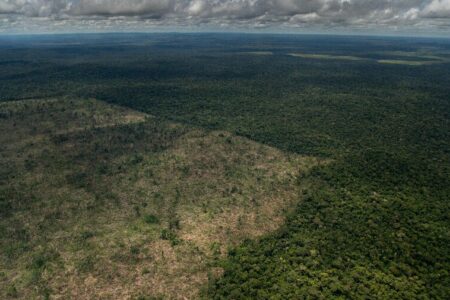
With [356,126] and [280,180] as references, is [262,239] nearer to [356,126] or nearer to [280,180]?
[280,180]

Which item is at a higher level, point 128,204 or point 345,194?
point 128,204

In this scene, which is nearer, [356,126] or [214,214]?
[214,214]

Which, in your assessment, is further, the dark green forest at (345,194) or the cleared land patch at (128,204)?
the cleared land patch at (128,204)

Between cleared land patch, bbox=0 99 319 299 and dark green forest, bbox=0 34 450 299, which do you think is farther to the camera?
cleared land patch, bbox=0 99 319 299

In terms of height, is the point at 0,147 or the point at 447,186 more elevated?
the point at 0,147

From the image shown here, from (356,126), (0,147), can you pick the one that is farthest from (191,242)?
(356,126)

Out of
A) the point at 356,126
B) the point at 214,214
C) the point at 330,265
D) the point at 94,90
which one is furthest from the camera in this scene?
the point at 94,90

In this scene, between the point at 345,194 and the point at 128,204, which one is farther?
the point at 345,194

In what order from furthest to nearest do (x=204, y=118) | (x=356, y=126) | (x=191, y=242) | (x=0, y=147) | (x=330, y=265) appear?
1. (x=204, y=118)
2. (x=356, y=126)
3. (x=0, y=147)
4. (x=191, y=242)
5. (x=330, y=265)
